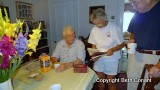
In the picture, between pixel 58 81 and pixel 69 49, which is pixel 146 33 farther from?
pixel 69 49

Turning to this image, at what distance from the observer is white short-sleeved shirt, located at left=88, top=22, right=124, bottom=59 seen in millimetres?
1946

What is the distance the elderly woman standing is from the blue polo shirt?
466 millimetres

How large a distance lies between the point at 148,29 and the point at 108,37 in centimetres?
67

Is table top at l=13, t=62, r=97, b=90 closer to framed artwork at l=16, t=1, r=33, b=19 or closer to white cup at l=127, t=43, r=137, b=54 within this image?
white cup at l=127, t=43, r=137, b=54

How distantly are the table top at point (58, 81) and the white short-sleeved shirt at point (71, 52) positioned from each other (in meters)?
0.46

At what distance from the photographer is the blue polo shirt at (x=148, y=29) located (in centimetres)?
130

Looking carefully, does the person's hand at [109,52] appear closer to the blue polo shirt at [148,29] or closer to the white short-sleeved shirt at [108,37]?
the white short-sleeved shirt at [108,37]

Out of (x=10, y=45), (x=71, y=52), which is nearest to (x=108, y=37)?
(x=71, y=52)

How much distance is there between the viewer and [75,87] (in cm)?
118

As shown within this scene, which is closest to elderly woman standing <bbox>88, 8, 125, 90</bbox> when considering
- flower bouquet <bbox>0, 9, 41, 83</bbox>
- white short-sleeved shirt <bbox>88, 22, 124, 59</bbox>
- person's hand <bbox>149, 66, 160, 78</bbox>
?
white short-sleeved shirt <bbox>88, 22, 124, 59</bbox>

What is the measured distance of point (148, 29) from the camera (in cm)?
134

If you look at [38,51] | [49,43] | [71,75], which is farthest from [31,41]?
[49,43]

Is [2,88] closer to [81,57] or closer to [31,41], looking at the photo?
[31,41]

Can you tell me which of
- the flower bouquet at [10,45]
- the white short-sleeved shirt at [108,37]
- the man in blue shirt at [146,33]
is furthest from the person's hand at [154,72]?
the white short-sleeved shirt at [108,37]
